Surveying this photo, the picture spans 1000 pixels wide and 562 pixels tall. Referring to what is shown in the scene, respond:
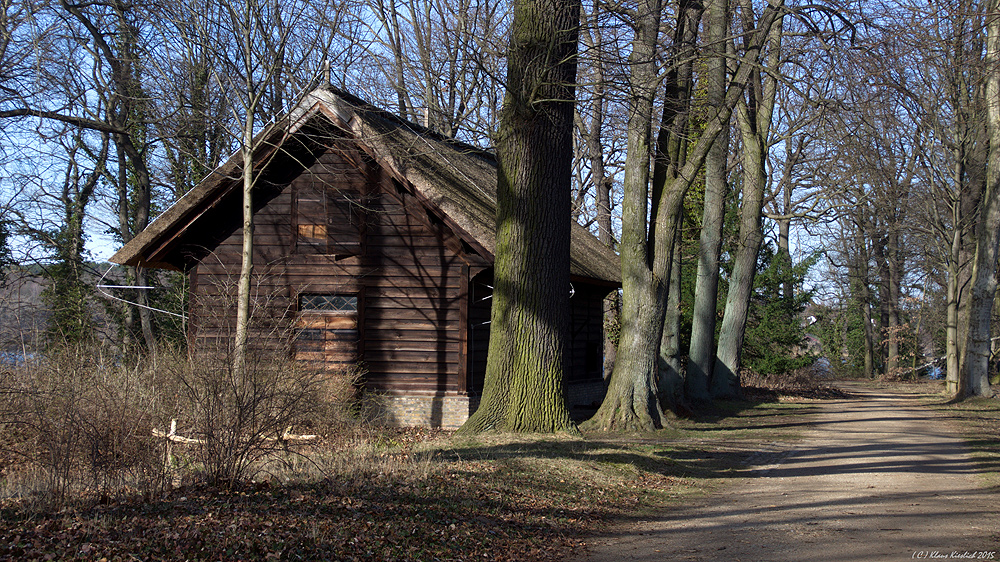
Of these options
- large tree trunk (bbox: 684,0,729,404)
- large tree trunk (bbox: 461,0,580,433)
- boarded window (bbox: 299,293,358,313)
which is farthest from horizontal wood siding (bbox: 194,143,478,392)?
large tree trunk (bbox: 684,0,729,404)

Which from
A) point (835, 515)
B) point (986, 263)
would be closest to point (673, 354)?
point (986, 263)

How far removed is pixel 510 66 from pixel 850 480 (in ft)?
25.3

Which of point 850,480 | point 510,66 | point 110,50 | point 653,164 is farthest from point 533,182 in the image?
point 110,50

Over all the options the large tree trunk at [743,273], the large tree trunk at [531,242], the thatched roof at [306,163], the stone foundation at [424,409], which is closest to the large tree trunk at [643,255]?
the large tree trunk at [531,242]

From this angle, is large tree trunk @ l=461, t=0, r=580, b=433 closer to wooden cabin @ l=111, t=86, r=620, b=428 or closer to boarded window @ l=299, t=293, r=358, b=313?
wooden cabin @ l=111, t=86, r=620, b=428

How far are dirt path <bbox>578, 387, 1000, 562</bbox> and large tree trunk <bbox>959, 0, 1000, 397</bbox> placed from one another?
35.6 feet

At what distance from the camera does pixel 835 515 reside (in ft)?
25.2

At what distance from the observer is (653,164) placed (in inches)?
616

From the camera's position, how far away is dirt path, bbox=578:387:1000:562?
6.33 meters

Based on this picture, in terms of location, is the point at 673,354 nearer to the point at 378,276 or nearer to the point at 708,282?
the point at 708,282

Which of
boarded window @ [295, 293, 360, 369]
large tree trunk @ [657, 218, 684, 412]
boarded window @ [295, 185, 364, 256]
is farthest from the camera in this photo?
large tree trunk @ [657, 218, 684, 412]

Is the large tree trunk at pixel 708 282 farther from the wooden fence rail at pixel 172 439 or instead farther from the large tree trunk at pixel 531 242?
the wooden fence rail at pixel 172 439

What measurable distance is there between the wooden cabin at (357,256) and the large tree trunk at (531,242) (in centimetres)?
303

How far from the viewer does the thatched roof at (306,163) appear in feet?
47.9
